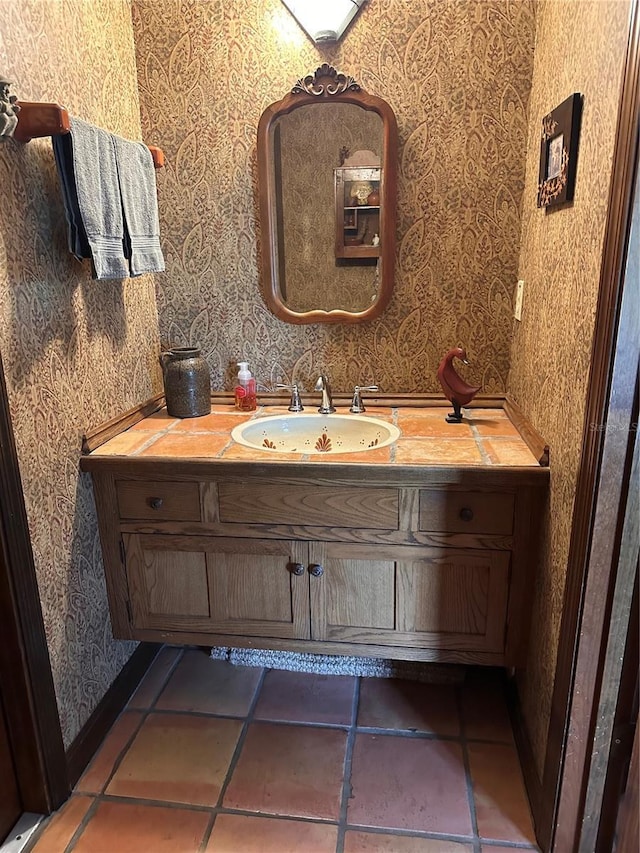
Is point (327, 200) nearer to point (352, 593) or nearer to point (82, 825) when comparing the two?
point (352, 593)

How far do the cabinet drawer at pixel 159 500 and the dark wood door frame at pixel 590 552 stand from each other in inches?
38.0

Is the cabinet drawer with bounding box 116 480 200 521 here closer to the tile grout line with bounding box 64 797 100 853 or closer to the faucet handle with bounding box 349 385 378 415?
the faucet handle with bounding box 349 385 378 415

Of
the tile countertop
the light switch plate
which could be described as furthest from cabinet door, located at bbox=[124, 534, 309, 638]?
the light switch plate

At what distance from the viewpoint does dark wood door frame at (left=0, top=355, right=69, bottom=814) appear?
1.30 metres

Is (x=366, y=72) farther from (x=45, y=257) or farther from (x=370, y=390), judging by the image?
(x=45, y=257)

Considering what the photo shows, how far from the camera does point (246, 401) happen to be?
2.02 m

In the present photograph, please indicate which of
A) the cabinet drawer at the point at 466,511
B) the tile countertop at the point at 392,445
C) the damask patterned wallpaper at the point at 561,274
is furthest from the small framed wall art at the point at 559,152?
the cabinet drawer at the point at 466,511

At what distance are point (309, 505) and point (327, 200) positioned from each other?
982 mm

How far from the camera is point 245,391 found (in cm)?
201

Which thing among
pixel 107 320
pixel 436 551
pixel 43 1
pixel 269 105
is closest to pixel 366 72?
pixel 269 105

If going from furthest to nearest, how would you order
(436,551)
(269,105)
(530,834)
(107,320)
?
(269,105) < (107,320) < (436,551) < (530,834)

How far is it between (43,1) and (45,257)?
59cm

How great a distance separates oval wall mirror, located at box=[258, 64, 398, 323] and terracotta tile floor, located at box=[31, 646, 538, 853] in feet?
4.03

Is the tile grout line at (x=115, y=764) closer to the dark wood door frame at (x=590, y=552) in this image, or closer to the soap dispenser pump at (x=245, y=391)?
the soap dispenser pump at (x=245, y=391)
